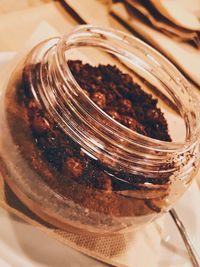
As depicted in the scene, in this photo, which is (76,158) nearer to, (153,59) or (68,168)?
(68,168)

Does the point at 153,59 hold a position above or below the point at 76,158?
above

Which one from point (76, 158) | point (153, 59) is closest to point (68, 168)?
point (76, 158)

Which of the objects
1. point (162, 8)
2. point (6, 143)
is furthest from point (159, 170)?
point (162, 8)

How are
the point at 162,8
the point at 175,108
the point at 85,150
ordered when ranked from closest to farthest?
the point at 85,150 → the point at 175,108 → the point at 162,8

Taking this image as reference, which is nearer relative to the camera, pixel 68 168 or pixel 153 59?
pixel 68 168

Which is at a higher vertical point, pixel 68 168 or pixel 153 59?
pixel 153 59

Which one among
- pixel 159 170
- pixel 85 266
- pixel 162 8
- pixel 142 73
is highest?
pixel 162 8

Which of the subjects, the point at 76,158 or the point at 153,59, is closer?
the point at 76,158

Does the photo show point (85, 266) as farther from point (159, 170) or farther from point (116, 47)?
point (116, 47)
